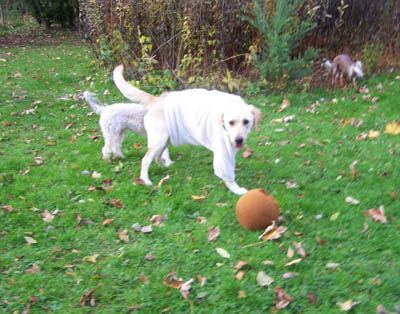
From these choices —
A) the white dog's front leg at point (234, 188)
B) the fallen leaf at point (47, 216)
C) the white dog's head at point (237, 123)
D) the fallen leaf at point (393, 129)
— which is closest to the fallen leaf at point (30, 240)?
the fallen leaf at point (47, 216)

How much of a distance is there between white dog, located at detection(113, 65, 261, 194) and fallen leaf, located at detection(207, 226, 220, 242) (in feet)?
2.34

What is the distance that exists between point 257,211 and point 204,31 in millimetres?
5484

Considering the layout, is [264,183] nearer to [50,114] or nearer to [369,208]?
[369,208]

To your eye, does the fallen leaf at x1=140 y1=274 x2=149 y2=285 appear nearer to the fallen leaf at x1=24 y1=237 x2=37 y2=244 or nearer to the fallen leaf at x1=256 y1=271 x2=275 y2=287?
the fallen leaf at x1=256 y1=271 x2=275 y2=287

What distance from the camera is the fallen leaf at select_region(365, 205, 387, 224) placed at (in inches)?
133

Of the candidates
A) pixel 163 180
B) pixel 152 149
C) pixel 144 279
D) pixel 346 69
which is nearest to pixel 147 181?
pixel 163 180

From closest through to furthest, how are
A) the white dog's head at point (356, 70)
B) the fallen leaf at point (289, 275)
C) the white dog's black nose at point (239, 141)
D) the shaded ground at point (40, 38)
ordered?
the fallen leaf at point (289, 275) → the white dog's black nose at point (239, 141) → the white dog's head at point (356, 70) → the shaded ground at point (40, 38)

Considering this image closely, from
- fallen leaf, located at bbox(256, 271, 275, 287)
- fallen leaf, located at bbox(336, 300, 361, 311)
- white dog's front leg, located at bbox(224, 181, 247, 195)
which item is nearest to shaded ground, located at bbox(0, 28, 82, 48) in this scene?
white dog's front leg, located at bbox(224, 181, 247, 195)


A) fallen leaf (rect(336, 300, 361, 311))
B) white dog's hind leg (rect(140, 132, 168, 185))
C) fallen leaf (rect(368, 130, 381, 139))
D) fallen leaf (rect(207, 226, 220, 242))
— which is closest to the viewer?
fallen leaf (rect(336, 300, 361, 311))

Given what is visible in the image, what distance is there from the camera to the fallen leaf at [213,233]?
11.0ft

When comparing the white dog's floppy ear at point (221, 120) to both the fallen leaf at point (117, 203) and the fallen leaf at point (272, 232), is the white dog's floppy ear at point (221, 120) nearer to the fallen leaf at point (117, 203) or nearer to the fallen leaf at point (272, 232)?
the fallen leaf at point (272, 232)

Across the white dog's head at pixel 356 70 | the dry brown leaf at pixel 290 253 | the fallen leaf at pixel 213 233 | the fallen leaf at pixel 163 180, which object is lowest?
the fallen leaf at pixel 163 180

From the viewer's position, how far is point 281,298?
2.65 meters

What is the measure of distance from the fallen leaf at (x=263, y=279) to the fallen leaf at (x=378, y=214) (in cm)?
136
